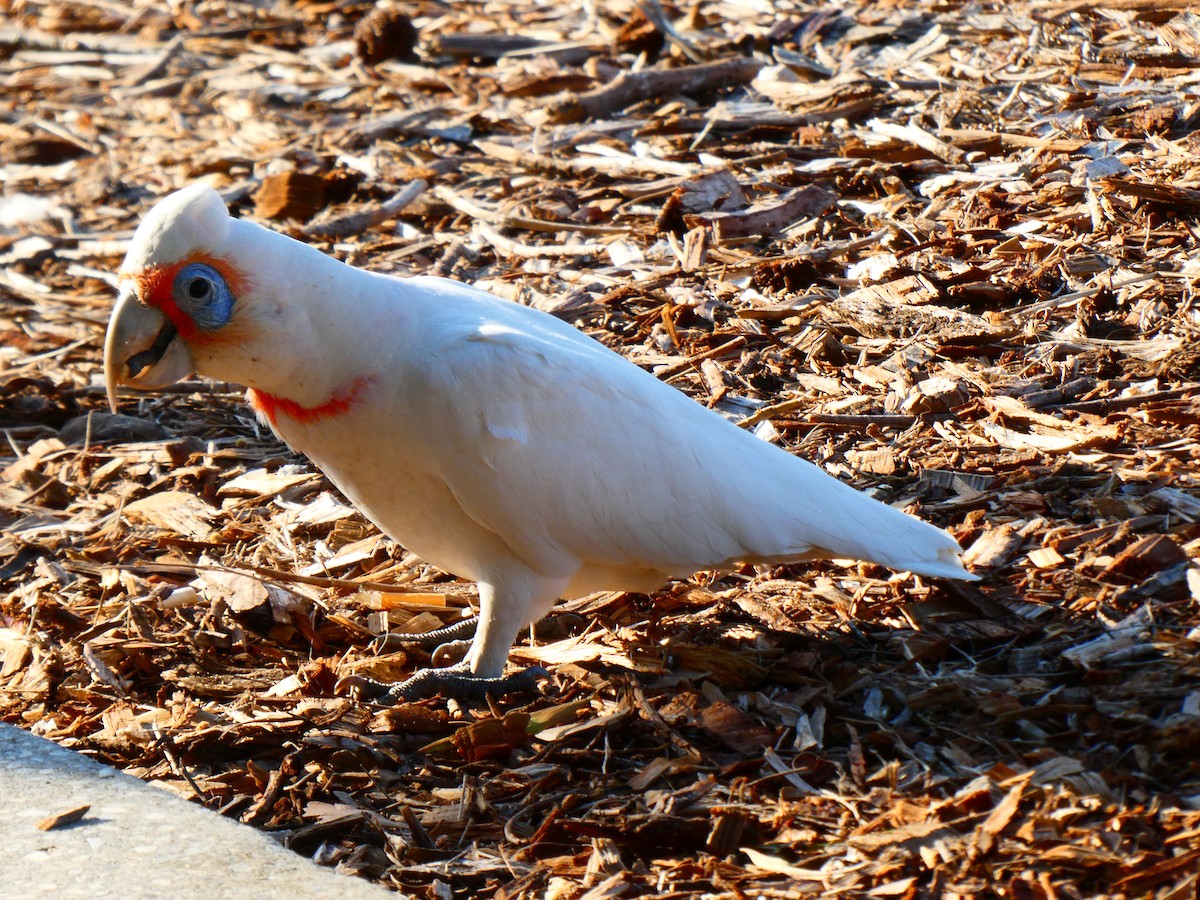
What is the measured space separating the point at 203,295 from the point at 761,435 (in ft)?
5.90

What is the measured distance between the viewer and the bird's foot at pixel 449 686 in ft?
11.1

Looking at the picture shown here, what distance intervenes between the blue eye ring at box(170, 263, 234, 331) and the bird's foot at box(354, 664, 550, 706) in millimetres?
1036

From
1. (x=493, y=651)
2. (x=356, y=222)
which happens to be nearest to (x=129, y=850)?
(x=493, y=651)

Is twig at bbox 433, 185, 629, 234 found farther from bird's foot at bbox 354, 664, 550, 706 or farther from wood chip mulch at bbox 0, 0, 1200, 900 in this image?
bird's foot at bbox 354, 664, 550, 706

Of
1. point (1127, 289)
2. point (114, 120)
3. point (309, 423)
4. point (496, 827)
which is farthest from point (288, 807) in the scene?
point (114, 120)

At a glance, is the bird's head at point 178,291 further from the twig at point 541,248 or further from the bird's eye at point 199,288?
the twig at point 541,248

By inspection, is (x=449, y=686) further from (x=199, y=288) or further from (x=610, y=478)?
(x=199, y=288)

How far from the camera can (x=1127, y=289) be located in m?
4.20

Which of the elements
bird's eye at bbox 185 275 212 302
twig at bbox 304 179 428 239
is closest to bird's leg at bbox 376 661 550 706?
bird's eye at bbox 185 275 212 302

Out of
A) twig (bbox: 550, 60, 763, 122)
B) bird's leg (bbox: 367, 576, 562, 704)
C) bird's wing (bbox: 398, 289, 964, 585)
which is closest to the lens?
bird's wing (bbox: 398, 289, 964, 585)

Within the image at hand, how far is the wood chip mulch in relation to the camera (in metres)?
2.75

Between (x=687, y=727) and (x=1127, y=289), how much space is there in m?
2.21

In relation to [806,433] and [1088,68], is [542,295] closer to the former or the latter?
[806,433]

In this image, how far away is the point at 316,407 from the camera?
3.27 m
